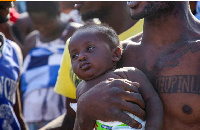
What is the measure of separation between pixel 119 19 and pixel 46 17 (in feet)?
8.49

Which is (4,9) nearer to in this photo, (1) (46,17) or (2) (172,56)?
(1) (46,17)

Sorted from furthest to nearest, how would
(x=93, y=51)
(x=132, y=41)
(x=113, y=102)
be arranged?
(x=132, y=41)
(x=93, y=51)
(x=113, y=102)

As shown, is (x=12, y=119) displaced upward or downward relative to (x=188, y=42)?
downward

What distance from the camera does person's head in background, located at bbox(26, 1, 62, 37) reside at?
5.84 metres

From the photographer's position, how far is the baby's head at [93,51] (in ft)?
8.12

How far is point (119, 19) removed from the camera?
370 cm

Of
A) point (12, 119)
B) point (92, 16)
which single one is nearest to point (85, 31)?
point (92, 16)

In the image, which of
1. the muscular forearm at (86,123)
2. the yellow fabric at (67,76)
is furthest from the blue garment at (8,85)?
the muscular forearm at (86,123)

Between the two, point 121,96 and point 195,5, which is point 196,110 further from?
point 195,5

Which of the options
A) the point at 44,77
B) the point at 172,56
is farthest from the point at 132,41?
the point at 44,77

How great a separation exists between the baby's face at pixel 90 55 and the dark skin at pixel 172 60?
188 mm

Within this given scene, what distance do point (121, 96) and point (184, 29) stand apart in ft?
2.39

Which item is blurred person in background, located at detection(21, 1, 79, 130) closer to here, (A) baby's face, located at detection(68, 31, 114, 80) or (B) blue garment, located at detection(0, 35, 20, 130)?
(B) blue garment, located at detection(0, 35, 20, 130)

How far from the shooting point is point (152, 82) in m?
2.42
